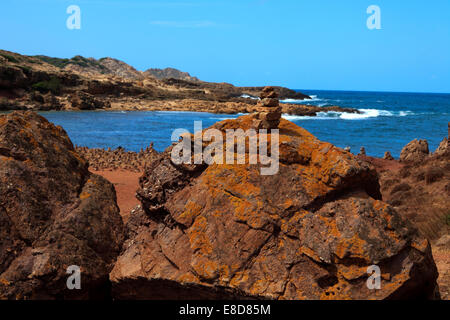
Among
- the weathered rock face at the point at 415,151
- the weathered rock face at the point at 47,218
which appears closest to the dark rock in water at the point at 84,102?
the weathered rock face at the point at 415,151

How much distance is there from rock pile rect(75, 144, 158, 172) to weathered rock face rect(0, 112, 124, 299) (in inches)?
539

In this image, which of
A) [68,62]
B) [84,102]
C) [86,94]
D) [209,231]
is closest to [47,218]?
[209,231]

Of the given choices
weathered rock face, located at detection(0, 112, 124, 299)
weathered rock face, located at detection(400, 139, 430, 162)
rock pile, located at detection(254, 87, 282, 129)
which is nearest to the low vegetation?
weathered rock face, located at detection(400, 139, 430, 162)

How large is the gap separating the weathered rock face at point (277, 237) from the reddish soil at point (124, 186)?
5.52m

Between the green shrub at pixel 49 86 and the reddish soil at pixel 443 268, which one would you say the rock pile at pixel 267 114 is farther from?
the green shrub at pixel 49 86

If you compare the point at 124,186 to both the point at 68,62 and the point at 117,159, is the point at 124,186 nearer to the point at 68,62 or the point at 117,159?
the point at 117,159

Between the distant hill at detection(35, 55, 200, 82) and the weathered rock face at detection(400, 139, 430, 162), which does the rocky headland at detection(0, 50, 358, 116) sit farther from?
the distant hill at detection(35, 55, 200, 82)

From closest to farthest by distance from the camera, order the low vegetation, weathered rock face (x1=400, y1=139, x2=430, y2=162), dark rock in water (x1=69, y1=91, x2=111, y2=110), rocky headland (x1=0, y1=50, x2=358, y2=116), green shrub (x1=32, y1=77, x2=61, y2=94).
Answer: weathered rock face (x1=400, y1=139, x2=430, y2=162) < rocky headland (x1=0, y1=50, x2=358, y2=116) < dark rock in water (x1=69, y1=91, x2=111, y2=110) < green shrub (x1=32, y1=77, x2=61, y2=94) < the low vegetation

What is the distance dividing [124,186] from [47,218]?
10.9 m

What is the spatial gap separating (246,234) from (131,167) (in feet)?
56.0

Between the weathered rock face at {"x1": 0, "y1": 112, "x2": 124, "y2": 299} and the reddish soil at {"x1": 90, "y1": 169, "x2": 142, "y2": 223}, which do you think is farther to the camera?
the reddish soil at {"x1": 90, "y1": 169, "x2": 142, "y2": 223}

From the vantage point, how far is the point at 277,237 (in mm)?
5285

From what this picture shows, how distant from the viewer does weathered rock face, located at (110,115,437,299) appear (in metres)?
4.86
